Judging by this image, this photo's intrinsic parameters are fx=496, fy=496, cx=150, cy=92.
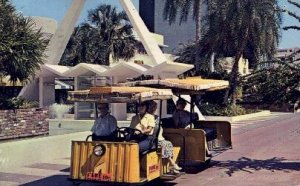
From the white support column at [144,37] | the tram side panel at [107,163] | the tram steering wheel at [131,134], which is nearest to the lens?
the tram side panel at [107,163]

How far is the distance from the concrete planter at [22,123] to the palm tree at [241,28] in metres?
15.8

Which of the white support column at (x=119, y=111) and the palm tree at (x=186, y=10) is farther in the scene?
the palm tree at (x=186, y=10)

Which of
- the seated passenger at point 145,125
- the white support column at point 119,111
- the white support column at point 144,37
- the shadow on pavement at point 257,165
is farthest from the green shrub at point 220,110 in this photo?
the seated passenger at point 145,125

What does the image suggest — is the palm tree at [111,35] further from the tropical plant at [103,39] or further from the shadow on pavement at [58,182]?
the shadow on pavement at [58,182]

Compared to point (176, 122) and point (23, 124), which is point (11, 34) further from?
point (176, 122)

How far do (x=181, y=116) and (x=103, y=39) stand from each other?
32.0 metres

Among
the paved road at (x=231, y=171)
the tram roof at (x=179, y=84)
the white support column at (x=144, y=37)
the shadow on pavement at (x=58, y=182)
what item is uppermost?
the white support column at (x=144, y=37)

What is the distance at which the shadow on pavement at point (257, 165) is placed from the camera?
10922 millimetres

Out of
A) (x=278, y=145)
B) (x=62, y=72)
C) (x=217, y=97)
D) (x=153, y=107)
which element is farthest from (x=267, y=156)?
(x=217, y=97)

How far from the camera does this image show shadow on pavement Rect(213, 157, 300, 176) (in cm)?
1092

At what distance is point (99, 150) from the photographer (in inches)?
316

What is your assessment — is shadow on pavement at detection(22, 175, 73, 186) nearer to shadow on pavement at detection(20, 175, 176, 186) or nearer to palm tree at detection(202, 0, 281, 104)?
shadow on pavement at detection(20, 175, 176, 186)

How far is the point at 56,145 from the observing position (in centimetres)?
1241

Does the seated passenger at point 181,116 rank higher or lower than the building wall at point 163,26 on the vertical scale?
lower
